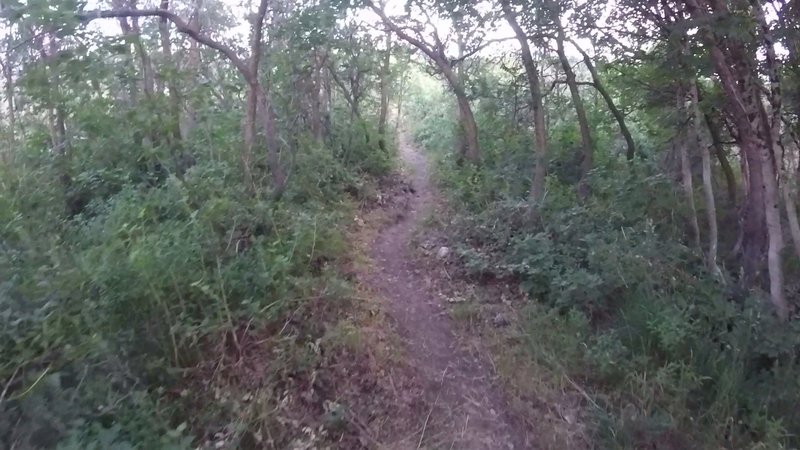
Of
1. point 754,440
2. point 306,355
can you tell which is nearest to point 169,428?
point 306,355

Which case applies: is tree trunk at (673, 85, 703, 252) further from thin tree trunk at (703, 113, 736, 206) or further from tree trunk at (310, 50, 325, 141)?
tree trunk at (310, 50, 325, 141)

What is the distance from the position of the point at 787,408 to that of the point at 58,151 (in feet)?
27.2

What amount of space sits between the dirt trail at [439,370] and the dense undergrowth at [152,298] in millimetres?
765

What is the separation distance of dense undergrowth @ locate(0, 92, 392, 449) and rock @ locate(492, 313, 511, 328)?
161 cm

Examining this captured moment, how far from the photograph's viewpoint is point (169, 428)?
4328 millimetres

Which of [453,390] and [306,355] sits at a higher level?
[306,355]

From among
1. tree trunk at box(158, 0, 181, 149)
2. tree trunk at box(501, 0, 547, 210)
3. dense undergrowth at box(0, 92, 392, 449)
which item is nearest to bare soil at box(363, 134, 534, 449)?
dense undergrowth at box(0, 92, 392, 449)

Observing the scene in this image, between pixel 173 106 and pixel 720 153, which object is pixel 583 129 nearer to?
pixel 720 153

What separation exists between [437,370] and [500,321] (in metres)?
1.16

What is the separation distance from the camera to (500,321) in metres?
7.14

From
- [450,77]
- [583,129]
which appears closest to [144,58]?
[583,129]

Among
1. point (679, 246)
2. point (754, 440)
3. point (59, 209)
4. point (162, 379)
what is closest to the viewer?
point (162, 379)

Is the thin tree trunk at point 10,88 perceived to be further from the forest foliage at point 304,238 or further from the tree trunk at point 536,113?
the tree trunk at point 536,113

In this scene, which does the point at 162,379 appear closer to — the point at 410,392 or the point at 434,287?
the point at 410,392
